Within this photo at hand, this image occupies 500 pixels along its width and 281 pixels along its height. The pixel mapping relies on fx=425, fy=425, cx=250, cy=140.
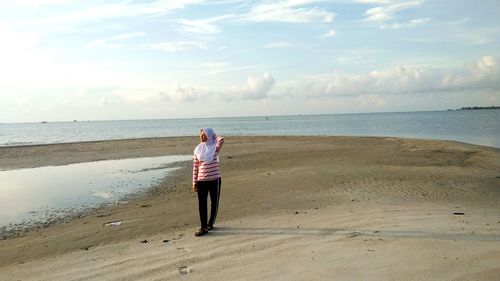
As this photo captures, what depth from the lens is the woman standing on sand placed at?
26.3ft

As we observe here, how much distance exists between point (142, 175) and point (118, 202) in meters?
6.36

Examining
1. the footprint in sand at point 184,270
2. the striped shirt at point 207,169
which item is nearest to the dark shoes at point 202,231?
the striped shirt at point 207,169

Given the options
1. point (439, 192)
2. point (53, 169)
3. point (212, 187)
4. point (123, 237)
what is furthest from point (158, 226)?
point (53, 169)

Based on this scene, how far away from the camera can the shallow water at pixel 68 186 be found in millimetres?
11953

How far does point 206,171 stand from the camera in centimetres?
810

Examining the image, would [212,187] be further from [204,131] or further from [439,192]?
[439,192]

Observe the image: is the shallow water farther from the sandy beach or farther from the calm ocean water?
the calm ocean water

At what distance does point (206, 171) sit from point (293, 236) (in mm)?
2050

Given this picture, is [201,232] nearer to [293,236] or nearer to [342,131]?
[293,236]

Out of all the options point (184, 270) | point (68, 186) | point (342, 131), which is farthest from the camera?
point (342, 131)

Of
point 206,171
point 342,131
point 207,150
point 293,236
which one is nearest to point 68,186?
point 206,171

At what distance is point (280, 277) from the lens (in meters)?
5.39

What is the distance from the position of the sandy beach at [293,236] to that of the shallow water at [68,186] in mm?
1340

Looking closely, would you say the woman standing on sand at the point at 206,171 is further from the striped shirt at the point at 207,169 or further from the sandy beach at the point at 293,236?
the sandy beach at the point at 293,236
